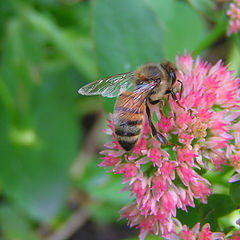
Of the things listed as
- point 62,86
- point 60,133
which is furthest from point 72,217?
point 62,86

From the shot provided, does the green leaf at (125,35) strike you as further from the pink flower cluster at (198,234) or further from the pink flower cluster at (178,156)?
the pink flower cluster at (198,234)

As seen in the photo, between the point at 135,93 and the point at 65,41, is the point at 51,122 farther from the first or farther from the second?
the point at 135,93

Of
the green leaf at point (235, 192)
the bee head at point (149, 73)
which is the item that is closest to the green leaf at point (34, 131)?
the bee head at point (149, 73)

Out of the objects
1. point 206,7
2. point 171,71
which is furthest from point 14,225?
point 206,7

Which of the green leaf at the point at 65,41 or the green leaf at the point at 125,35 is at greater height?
the green leaf at the point at 65,41

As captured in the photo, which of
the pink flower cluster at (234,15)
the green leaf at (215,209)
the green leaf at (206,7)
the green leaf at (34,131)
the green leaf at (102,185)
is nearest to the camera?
the green leaf at (215,209)

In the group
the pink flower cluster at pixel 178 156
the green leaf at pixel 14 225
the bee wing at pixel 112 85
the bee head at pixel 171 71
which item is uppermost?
the green leaf at pixel 14 225

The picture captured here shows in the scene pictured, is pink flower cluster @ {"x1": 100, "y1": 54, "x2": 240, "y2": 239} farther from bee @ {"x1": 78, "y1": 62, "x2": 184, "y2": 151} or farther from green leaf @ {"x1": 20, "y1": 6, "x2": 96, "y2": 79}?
green leaf @ {"x1": 20, "y1": 6, "x2": 96, "y2": 79}
